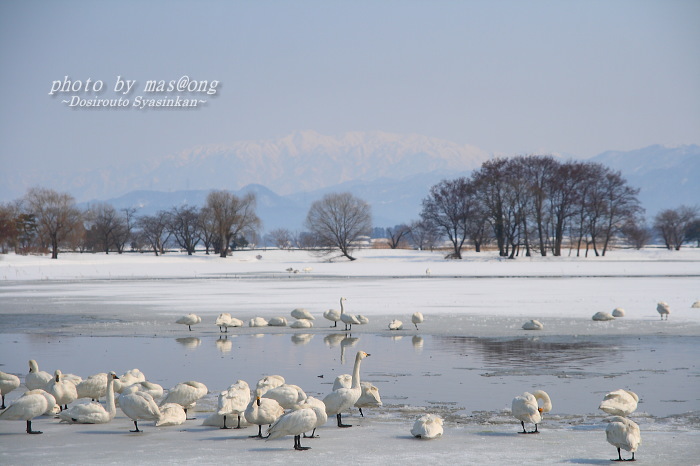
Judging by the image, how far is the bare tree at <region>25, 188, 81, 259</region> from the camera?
9331 centimetres

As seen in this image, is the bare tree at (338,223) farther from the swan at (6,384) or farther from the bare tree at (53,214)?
the swan at (6,384)

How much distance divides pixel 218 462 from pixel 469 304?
2065 centimetres

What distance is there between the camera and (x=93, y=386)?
11.4 meters

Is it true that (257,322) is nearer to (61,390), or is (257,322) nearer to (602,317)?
(602,317)

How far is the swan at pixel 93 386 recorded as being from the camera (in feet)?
37.1

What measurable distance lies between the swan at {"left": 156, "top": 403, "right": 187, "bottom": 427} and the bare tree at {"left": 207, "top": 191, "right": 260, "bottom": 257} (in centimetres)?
8655

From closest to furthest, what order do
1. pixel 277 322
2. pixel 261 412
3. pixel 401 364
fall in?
1. pixel 261 412
2. pixel 401 364
3. pixel 277 322

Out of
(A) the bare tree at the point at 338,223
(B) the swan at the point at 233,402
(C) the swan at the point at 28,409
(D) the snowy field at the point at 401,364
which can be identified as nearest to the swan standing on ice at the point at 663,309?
(D) the snowy field at the point at 401,364

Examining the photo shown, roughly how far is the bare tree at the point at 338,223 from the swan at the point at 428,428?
78.4 m

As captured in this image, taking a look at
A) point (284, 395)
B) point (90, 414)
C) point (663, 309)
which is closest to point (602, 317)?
point (663, 309)

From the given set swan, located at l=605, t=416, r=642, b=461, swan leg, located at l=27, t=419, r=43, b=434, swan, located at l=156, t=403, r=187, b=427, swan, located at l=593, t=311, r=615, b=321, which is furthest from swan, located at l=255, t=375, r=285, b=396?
swan, located at l=593, t=311, r=615, b=321

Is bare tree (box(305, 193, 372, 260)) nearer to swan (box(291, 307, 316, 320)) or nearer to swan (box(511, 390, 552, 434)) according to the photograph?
swan (box(291, 307, 316, 320))

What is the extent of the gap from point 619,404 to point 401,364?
5720mm

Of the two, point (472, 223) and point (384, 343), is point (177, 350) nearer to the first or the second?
point (384, 343)
